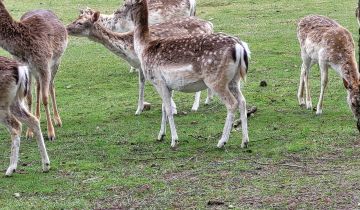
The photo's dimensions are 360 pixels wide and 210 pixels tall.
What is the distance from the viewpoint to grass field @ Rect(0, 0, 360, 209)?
22.7 feet

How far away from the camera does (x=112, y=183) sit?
7488mm

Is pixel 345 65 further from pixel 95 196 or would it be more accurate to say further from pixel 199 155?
pixel 95 196

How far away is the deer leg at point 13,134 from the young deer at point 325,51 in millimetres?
3959

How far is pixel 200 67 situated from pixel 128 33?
2623 millimetres

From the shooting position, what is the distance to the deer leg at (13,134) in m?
7.80

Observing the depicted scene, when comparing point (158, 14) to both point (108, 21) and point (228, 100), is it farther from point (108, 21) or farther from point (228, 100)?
point (228, 100)

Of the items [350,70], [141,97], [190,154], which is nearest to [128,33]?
[141,97]

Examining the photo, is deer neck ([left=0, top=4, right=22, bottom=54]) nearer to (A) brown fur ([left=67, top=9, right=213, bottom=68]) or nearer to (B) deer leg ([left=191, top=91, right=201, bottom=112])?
(A) brown fur ([left=67, top=9, right=213, bottom=68])

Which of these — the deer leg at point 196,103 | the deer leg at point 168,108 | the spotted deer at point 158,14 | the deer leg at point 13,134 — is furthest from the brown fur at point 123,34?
the deer leg at point 13,134

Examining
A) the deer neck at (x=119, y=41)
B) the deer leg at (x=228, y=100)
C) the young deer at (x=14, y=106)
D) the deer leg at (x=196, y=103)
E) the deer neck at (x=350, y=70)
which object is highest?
the young deer at (x=14, y=106)

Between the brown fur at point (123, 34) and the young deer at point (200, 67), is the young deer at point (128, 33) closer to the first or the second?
the brown fur at point (123, 34)

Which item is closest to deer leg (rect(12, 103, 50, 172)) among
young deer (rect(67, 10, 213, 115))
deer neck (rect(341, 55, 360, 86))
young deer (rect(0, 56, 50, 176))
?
young deer (rect(0, 56, 50, 176))

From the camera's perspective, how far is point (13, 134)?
25.6 feet

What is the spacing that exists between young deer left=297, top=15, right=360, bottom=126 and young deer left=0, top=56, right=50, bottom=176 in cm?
377
